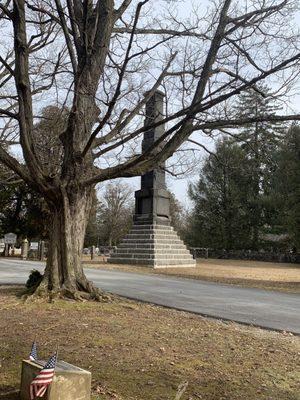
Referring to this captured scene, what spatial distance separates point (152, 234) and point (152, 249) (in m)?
1.23

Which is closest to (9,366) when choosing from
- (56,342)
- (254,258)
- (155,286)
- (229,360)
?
(56,342)

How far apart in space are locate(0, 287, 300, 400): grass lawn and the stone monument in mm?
18222

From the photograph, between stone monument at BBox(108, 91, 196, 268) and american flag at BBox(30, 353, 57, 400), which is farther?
stone monument at BBox(108, 91, 196, 268)

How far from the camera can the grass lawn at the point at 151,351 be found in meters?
4.64

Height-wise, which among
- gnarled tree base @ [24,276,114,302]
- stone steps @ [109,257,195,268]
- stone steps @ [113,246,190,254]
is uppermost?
stone steps @ [113,246,190,254]

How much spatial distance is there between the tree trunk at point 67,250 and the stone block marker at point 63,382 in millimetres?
5450

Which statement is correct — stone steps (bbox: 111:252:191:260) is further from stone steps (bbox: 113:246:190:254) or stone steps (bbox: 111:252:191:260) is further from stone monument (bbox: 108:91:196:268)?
stone steps (bbox: 113:246:190:254)

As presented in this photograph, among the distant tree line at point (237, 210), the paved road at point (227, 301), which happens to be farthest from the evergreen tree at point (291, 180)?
the paved road at point (227, 301)

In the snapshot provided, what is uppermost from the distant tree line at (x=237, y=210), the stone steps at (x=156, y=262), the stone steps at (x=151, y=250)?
the distant tree line at (x=237, y=210)

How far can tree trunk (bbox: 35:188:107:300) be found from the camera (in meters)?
9.61

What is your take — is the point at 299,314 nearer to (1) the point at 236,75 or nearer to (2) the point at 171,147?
(2) the point at 171,147

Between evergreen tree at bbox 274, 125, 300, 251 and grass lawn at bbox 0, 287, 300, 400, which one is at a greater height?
evergreen tree at bbox 274, 125, 300, 251

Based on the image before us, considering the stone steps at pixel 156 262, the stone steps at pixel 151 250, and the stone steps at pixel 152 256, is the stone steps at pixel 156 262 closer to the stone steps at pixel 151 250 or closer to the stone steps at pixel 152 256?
the stone steps at pixel 152 256

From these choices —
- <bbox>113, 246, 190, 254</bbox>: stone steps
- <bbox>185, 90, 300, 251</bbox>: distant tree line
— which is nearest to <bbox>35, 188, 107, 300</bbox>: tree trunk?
<bbox>113, 246, 190, 254</bbox>: stone steps
